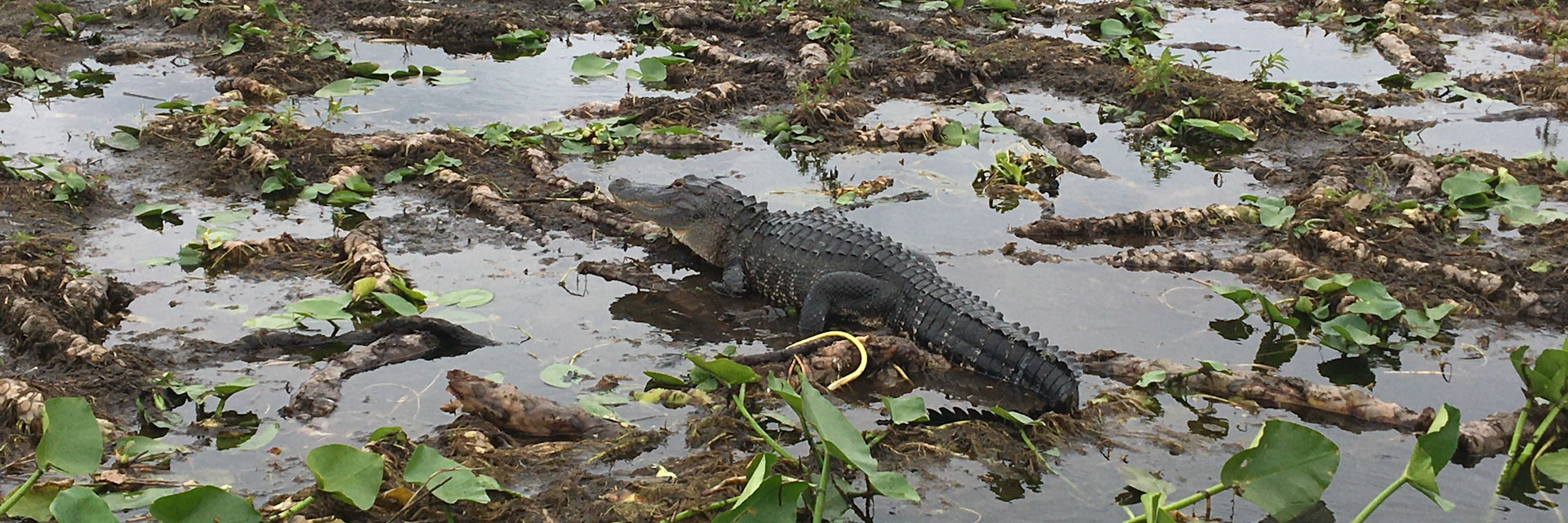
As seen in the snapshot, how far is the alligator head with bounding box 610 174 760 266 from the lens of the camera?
615 cm

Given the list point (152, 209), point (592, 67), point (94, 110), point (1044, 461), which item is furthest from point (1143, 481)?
point (94, 110)

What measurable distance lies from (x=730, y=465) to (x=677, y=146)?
4.20 m

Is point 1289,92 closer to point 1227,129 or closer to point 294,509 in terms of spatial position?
point 1227,129

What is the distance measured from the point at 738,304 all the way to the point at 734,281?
0.13m

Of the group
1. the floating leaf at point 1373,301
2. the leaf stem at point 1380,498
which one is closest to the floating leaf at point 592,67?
the floating leaf at point 1373,301

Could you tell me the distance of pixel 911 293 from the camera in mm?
5305

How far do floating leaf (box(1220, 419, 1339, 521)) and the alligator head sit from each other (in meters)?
3.18

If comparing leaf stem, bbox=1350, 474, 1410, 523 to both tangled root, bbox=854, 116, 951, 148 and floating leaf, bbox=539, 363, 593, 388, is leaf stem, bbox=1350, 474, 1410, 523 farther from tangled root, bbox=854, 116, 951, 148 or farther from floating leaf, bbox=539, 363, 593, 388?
tangled root, bbox=854, 116, 951, 148

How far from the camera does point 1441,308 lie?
206 inches

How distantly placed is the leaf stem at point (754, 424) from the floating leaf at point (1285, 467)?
1.29m

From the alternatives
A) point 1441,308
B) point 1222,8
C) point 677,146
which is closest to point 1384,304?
point 1441,308

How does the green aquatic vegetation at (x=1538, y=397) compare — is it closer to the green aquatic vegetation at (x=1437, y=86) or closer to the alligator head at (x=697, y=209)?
the alligator head at (x=697, y=209)

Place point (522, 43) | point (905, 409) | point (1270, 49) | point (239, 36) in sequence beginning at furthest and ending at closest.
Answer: point (1270, 49) < point (522, 43) < point (239, 36) < point (905, 409)

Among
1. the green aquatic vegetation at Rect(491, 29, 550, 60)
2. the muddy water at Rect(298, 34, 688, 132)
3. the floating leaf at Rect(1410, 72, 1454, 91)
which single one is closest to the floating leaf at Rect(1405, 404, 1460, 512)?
the muddy water at Rect(298, 34, 688, 132)
